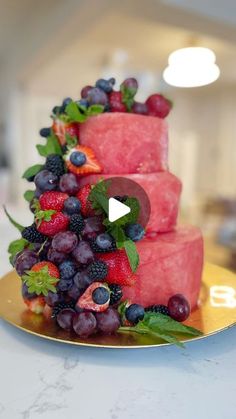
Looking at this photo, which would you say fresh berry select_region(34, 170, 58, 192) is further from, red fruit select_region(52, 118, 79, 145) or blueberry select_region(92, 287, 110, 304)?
blueberry select_region(92, 287, 110, 304)

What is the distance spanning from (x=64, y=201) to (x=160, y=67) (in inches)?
178

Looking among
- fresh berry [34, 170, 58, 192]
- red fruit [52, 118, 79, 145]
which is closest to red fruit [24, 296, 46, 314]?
fresh berry [34, 170, 58, 192]

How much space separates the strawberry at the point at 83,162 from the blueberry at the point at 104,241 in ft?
0.60

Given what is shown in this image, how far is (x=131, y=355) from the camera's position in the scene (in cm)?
61

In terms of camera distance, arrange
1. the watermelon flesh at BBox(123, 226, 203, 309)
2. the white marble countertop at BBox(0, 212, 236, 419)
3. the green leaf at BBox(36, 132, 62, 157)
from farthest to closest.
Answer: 1. the green leaf at BBox(36, 132, 62, 157)
2. the watermelon flesh at BBox(123, 226, 203, 309)
3. the white marble countertop at BBox(0, 212, 236, 419)

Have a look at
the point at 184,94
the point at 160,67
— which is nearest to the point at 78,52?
the point at 160,67

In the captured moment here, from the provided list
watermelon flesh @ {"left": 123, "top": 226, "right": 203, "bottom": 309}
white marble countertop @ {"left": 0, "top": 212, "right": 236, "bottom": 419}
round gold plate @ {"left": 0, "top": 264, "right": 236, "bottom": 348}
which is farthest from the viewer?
watermelon flesh @ {"left": 123, "top": 226, "right": 203, "bottom": 309}

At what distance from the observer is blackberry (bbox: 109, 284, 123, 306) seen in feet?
2.08

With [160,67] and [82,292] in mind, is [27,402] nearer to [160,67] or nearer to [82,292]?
[82,292]

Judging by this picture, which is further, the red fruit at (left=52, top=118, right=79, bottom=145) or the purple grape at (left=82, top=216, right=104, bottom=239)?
the red fruit at (left=52, top=118, right=79, bottom=145)

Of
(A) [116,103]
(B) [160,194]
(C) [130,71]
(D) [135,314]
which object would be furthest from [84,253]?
(C) [130,71]

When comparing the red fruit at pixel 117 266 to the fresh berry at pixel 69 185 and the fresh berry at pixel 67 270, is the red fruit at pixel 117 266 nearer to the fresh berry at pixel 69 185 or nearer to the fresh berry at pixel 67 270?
the fresh berry at pixel 67 270

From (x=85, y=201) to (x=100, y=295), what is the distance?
0.57ft

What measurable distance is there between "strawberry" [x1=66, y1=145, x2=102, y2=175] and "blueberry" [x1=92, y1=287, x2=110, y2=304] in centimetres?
26
